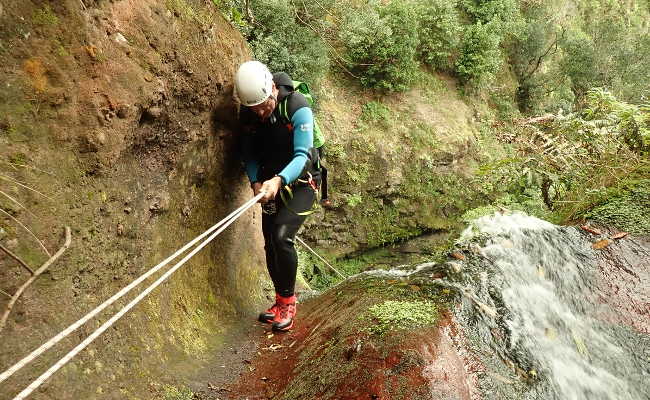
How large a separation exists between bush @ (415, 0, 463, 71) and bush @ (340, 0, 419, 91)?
92 centimetres

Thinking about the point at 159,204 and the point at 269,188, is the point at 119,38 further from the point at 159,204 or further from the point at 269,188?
the point at 269,188

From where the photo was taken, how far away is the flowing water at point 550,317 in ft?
11.0

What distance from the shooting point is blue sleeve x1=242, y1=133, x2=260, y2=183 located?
5082mm

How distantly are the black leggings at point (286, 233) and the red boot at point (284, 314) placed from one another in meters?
0.08

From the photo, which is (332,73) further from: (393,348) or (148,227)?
(393,348)

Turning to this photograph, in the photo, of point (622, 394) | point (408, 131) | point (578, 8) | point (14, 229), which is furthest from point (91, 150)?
point (578, 8)

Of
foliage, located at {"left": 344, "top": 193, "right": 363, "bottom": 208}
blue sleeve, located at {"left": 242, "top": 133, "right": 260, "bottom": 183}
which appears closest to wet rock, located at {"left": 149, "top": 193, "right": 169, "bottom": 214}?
blue sleeve, located at {"left": 242, "top": 133, "right": 260, "bottom": 183}

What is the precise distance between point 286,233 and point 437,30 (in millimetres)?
11687

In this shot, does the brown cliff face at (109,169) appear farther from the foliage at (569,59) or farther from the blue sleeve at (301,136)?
the foliage at (569,59)

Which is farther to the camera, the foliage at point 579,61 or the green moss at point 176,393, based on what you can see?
the foliage at point 579,61

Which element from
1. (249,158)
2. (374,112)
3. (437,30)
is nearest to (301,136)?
(249,158)

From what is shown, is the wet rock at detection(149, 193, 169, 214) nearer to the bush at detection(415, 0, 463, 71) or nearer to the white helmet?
the white helmet

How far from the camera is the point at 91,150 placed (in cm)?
307

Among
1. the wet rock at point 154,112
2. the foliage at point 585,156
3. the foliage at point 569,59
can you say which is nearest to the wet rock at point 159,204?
the wet rock at point 154,112
